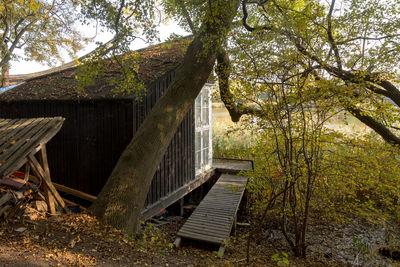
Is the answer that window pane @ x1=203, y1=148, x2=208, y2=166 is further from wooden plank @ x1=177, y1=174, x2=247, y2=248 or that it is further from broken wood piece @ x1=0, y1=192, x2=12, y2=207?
broken wood piece @ x1=0, y1=192, x2=12, y2=207

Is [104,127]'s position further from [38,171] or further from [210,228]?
[210,228]

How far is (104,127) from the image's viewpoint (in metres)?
5.69

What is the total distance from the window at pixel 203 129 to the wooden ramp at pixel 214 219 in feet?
3.59

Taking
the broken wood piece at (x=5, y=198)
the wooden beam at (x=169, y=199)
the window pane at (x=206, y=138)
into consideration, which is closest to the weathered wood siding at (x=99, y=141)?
the wooden beam at (x=169, y=199)

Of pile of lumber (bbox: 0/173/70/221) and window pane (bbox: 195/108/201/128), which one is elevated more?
window pane (bbox: 195/108/201/128)

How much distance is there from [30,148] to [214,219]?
4075 mm

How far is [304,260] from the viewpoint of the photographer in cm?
524

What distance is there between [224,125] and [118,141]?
32.6ft

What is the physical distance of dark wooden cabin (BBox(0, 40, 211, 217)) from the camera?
Answer: 5.52 metres

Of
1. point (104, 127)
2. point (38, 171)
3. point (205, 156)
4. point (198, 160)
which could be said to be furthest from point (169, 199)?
point (38, 171)

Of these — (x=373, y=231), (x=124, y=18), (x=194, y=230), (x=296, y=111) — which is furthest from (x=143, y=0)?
(x=373, y=231)

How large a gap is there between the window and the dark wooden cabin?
63 mm

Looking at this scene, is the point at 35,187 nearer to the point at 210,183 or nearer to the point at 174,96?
the point at 174,96

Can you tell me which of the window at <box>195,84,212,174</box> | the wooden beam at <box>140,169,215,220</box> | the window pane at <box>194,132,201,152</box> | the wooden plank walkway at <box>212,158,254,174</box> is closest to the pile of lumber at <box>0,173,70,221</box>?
the wooden beam at <box>140,169,215,220</box>
